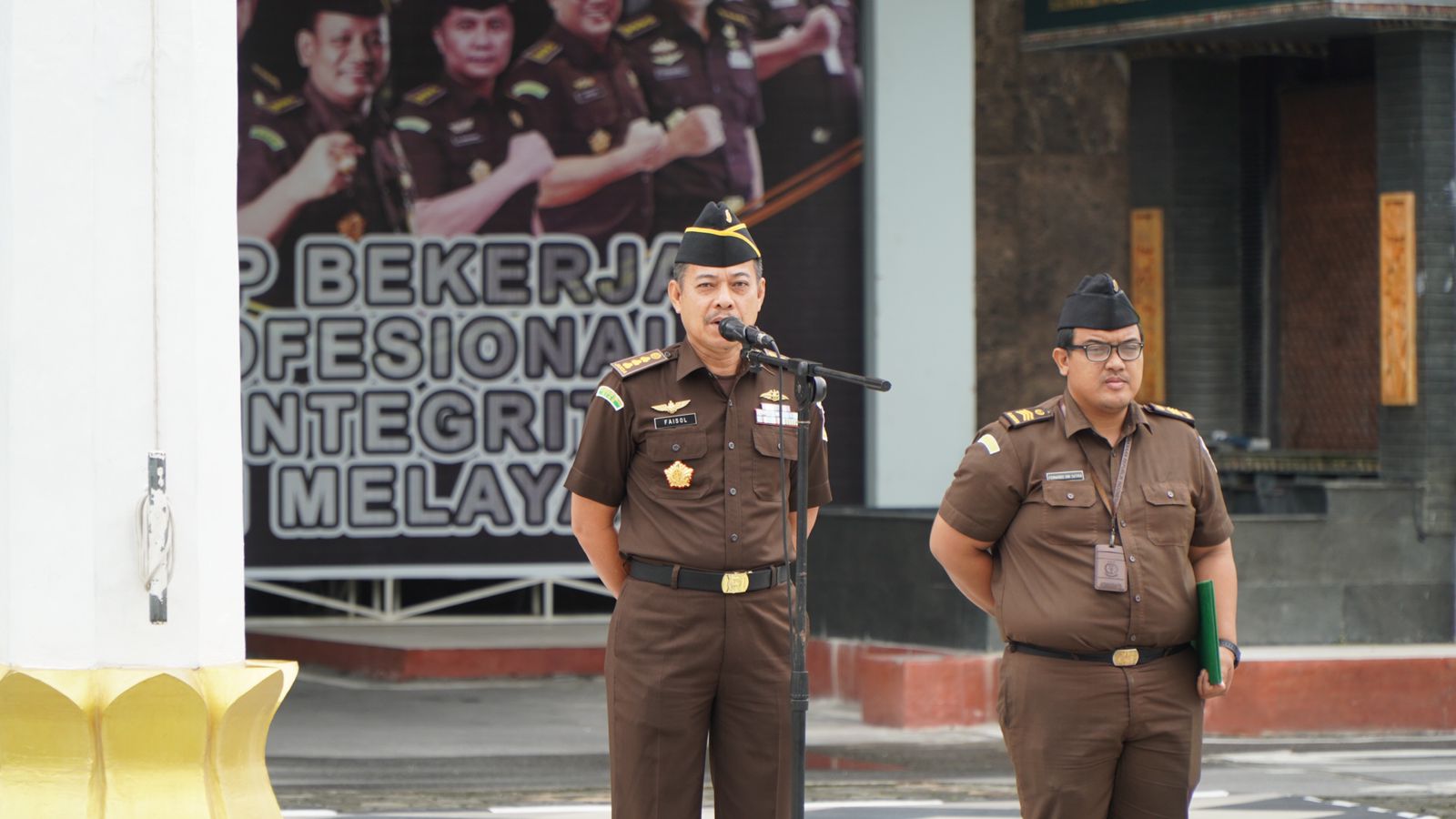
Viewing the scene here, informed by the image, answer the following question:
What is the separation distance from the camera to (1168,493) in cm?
623

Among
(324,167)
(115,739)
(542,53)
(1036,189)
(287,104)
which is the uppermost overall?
(542,53)

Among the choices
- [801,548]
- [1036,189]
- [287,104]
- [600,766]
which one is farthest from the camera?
[1036,189]

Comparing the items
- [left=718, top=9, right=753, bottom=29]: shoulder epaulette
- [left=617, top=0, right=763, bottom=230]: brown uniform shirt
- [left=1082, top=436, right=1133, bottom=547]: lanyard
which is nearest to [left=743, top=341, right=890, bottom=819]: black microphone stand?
[left=1082, top=436, right=1133, bottom=547]: lanyard

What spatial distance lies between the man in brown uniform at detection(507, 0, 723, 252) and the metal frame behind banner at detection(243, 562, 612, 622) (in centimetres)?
254

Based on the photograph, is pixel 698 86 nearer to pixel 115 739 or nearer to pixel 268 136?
pixel 268 136

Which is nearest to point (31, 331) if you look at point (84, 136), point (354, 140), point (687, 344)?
point (84, 136)

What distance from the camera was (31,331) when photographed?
22.0 ft

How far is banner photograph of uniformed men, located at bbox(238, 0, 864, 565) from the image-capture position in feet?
53.6

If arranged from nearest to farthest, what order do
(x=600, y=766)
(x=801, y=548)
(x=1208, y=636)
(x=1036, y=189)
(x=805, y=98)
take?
(x=801, y=548)
(x=1208, y=636)
(x=600, y=766)
(x=805, y=98)
(x=1036, y=189)

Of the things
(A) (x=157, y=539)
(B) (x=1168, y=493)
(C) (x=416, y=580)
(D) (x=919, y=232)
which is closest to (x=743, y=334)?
(B) (x=1168, y=493)

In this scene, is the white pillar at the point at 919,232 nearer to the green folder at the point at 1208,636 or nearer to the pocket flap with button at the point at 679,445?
the pocket flap with button at the point at 679,445

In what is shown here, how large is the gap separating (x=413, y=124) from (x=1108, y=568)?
435 inches

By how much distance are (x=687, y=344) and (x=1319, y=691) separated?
7031 mm

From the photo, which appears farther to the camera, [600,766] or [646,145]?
[646,145]
